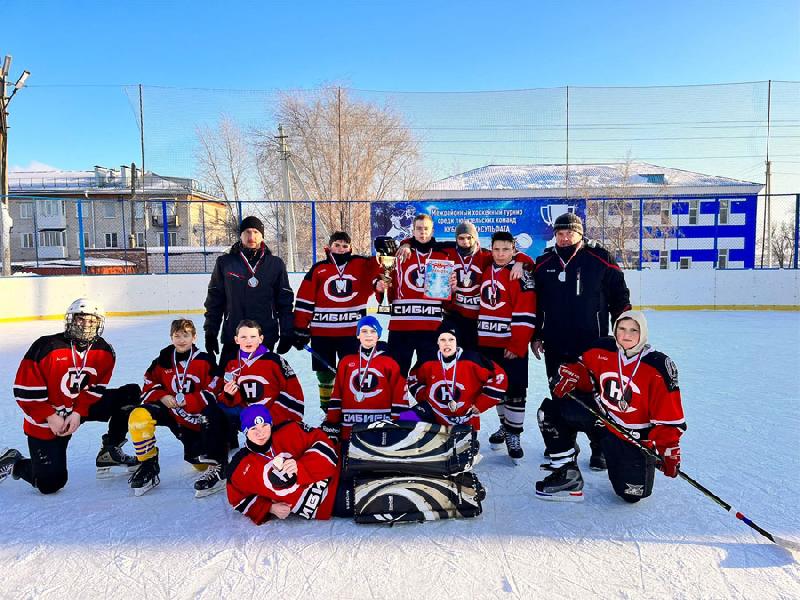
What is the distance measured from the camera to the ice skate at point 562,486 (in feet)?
7.32

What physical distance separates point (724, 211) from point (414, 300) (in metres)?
8.03

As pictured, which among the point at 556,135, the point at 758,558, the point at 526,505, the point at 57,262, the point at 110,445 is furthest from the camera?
the point at 556,135

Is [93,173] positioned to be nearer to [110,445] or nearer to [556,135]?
[556,135]

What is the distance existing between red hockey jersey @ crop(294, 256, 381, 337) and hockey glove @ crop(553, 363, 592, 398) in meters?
1.24

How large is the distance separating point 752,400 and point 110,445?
392cm

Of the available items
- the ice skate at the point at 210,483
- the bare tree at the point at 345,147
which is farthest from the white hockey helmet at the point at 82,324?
the bare tree at the point at 345,147

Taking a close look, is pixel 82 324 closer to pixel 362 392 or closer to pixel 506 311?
pixel 362 392

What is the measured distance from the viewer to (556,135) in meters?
13.5

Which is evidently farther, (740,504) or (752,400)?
(752,400)

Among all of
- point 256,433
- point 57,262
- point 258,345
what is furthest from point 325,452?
point 57,262

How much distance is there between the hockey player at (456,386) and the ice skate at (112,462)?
1.41 meters

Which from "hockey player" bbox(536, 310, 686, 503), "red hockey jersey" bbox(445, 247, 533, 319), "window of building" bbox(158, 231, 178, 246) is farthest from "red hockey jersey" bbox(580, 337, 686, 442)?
"window of building" bbox(158, 231, 178, 246)

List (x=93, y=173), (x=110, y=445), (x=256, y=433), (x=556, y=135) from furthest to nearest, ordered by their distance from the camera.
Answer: (x=93, y=173), (x=556, y=135), (x=110, y=445), (x=256, y=433)

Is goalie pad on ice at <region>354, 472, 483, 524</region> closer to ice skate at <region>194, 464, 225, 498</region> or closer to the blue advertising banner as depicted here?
ice skate at <region>194, 464, 225, 498</region>
